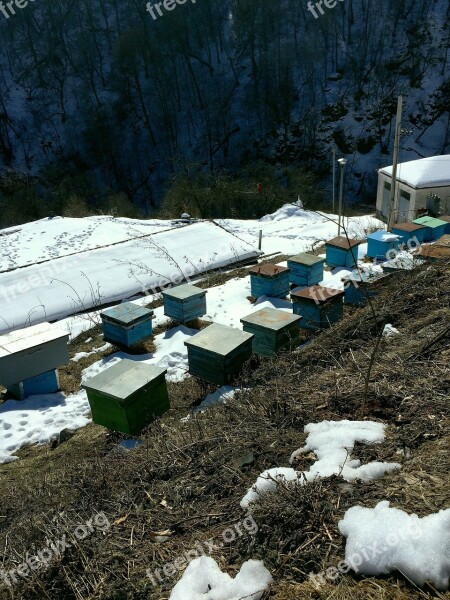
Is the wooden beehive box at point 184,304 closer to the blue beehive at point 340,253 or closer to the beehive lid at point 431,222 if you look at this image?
the blue beehive at point 340,253

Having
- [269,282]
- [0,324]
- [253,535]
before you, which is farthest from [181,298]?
[253,535]

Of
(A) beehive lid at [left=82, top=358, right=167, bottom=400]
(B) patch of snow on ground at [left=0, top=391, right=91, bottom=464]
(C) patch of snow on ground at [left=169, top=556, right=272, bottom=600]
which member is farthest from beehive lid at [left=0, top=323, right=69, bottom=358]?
(C) patch of snow on ground at [left=169, top=556, right=272, bottom=600]

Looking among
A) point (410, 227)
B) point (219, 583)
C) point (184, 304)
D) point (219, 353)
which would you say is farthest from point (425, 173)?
point (219, 583)

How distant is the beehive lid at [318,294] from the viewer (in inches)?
342

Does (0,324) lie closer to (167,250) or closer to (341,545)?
(167,250)

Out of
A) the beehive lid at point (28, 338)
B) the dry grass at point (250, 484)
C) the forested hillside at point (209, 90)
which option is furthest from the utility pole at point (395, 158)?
the forested hillside at point (209, 90)

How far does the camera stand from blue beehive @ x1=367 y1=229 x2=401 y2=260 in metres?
12.1

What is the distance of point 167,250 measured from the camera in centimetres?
1463

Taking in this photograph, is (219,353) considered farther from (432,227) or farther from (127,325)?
(432,227)

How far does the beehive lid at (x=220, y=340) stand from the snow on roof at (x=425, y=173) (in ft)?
39.2

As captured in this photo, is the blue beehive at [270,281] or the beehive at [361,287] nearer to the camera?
the beehive at [361,287]

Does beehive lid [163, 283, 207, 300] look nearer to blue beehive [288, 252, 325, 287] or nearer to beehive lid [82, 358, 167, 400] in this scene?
blue beehive [288, 252, 325, 287]

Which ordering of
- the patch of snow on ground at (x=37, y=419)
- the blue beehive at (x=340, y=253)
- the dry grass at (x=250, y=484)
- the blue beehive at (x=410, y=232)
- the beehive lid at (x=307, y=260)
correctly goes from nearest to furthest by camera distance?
the dry grass at (x=250, y=484) < the patch of snow on ground at (x=37, y=419) < the beehive lid at (x=307, y=260) < the blue beehive at (x=340, y=253) < the blue beehive at (x=410, y=232)

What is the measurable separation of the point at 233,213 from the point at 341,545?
85.1ft
